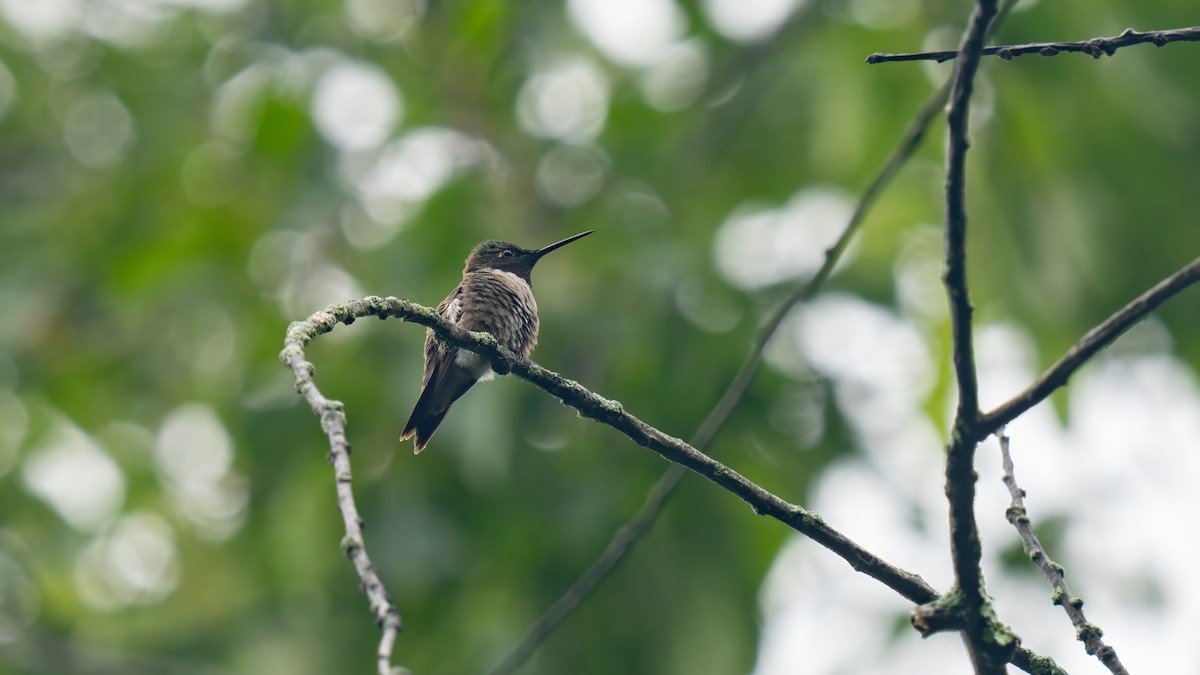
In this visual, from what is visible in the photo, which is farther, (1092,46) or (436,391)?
(436,391)

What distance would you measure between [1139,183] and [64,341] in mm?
6535

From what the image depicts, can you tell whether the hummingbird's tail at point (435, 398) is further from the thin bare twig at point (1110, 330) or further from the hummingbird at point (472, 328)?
the thin bare twig at point (1110, 330)

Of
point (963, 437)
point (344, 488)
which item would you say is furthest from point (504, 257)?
point (344, 488)

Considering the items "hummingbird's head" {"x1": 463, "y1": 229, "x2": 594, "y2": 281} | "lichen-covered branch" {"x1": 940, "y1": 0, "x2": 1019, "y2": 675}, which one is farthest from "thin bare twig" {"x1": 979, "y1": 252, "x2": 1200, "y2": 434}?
"hummingbird's head" {"x1": 463, "y1": 229, "x2": 594, "y2": 281}

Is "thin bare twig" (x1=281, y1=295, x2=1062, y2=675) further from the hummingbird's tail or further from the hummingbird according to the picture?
the hummingbird's tail

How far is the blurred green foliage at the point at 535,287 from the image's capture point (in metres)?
5.16

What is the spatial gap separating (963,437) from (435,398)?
2.84 m

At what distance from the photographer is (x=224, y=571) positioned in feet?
24.7

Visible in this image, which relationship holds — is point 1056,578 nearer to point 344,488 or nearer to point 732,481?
point 732,481

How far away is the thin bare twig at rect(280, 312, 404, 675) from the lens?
1280mm

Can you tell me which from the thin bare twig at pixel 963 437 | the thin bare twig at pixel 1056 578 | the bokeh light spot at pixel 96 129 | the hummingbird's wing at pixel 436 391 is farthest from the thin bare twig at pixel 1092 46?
the bokeh light spot at pixel 96 129

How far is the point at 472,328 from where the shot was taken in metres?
4.65

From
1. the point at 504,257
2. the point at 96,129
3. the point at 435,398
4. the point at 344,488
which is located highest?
the point at 96,129

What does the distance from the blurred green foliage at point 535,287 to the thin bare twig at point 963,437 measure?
3209 mm
